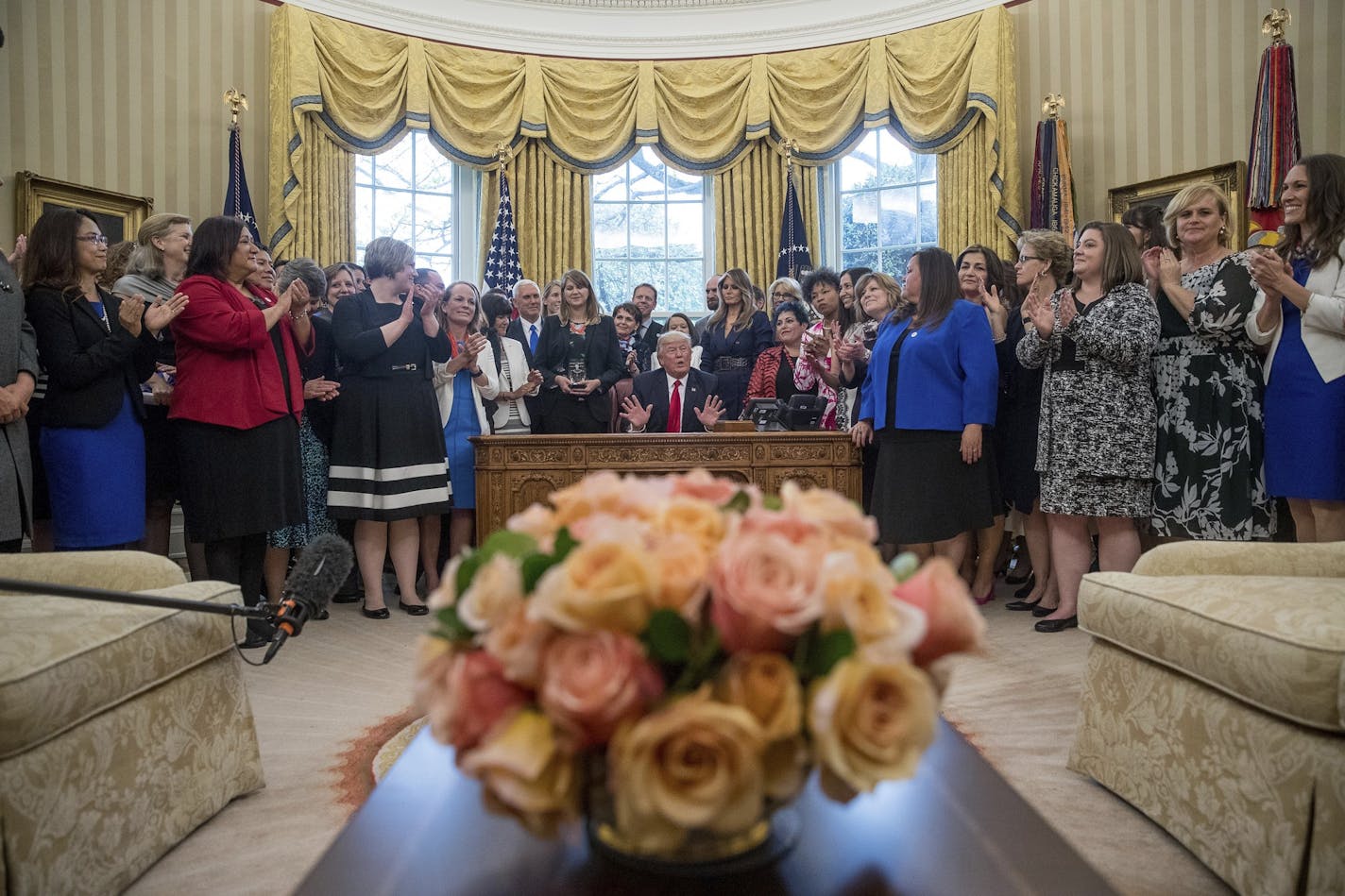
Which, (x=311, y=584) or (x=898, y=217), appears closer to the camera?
(x=311, y=584)

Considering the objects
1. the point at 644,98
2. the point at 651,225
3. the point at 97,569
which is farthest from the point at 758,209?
the point at 97,569

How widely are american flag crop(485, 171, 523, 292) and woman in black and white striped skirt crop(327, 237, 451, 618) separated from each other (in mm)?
3366

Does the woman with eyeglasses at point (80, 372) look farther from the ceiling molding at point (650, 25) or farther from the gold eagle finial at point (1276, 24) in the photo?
the gold eagle finial at point (1276, 24)

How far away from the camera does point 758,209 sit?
776 centimetres

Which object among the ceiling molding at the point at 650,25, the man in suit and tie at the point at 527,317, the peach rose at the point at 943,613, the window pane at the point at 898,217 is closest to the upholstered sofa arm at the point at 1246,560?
the peach rose at the point at 943,613

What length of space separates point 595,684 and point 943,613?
323 millimetres

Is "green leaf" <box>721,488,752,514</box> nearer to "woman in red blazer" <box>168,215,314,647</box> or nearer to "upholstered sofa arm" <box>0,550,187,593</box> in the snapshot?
"upholstered sofa arm" <box>0,550,187,593</box>

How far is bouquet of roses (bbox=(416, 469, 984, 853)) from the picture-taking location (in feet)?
2.54

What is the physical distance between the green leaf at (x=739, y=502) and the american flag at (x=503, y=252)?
6644 millimetres

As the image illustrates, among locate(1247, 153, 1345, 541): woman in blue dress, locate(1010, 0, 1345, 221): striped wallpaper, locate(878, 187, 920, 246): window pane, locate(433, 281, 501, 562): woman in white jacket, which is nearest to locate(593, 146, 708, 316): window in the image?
locate(878, 187, 920, 246): window pane

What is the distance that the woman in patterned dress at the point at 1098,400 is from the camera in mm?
3322

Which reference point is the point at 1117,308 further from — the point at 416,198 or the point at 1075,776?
the point at 416,198

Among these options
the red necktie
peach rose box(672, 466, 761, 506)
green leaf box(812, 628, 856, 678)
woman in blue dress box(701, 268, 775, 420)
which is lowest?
green leaf box(812, 628, 856, 678)

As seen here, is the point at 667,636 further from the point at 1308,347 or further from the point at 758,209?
the point at 758,209
